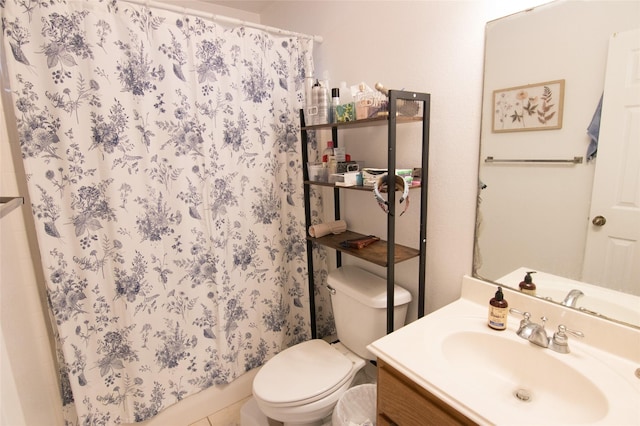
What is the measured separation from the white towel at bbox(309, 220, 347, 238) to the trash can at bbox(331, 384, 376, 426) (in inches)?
28.2

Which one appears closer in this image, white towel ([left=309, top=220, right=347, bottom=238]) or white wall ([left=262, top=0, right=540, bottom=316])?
white wall ([left=262, top=0, right=540, bottom=316])

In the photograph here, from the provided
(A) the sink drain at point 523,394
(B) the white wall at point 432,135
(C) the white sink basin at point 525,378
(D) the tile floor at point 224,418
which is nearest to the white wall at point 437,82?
(B) the white wall at point 432,135

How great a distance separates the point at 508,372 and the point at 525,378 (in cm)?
5

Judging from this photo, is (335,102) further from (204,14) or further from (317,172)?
(204,14)

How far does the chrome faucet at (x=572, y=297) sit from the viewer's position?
39.0 inches

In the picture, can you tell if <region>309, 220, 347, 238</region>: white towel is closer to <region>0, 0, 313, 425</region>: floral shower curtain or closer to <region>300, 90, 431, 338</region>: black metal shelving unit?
<region>300, 90, 431, 338</region>: black metal shelving unit

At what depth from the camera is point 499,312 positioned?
1029 mm

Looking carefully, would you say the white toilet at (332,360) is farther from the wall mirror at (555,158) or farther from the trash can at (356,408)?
the wall mirror at (555,158)

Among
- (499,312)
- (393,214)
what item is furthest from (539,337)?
(393,214)

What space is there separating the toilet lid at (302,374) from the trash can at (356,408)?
0.22ft

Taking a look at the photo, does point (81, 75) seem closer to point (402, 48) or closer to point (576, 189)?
point (402, 48)

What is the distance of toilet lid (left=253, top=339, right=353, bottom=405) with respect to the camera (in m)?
1.29

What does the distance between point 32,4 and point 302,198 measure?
1.31m

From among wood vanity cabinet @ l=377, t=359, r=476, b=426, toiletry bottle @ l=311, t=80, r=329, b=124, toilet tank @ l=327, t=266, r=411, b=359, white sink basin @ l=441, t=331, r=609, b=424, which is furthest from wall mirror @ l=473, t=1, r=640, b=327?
toiletry bottle @ l=311, t=80, r=329, b=124
